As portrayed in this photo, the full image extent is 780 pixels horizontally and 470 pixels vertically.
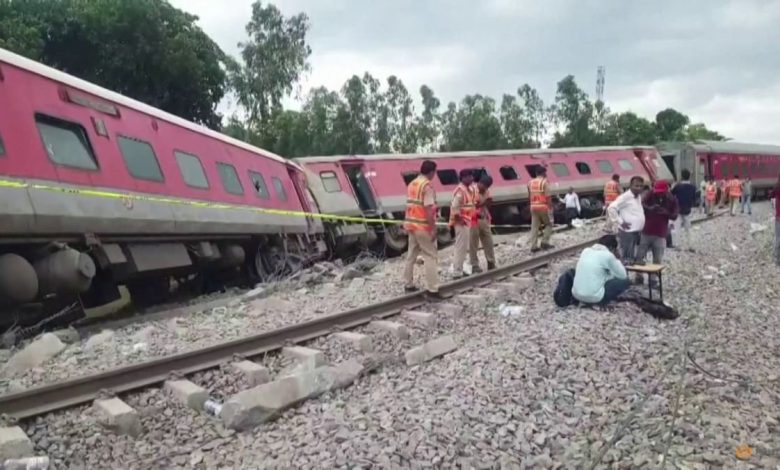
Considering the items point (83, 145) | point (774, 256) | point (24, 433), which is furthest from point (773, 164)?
point (24, 433)

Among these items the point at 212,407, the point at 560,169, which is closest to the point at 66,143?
the point at 212,407

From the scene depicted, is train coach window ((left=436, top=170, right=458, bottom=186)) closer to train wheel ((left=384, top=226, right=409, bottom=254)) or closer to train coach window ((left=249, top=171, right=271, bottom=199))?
train wheel ((left=384, top=226, right=409, bottom=254))

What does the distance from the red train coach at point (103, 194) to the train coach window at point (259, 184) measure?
0.37 m

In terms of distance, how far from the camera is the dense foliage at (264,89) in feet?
82.6

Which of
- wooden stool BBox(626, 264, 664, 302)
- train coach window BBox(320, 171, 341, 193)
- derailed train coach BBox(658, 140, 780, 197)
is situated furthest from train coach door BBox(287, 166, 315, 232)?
derailed train coach BBox(658, 140, 780, 197)

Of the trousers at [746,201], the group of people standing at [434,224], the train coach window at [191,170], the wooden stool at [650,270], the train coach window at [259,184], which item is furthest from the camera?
the trousers at [746,201]

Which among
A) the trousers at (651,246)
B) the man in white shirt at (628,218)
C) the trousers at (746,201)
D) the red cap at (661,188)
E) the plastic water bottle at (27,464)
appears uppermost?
the red cap at (661,188)

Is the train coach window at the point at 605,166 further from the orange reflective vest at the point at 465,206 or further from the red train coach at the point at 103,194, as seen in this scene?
the red train coach at the point at 103,194

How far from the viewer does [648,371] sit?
16.0 feet

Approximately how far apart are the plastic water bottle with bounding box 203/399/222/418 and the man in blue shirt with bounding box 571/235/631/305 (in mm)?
4099

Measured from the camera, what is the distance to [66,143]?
22.1 feet

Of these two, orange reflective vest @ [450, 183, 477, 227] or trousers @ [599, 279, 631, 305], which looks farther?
orange reflective vest @ [450, 183, 477, 227]

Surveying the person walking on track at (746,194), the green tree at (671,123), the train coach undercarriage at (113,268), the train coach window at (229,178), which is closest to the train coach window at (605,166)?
the person walking on track at (746,194)

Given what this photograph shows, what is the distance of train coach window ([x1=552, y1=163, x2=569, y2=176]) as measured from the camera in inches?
837
